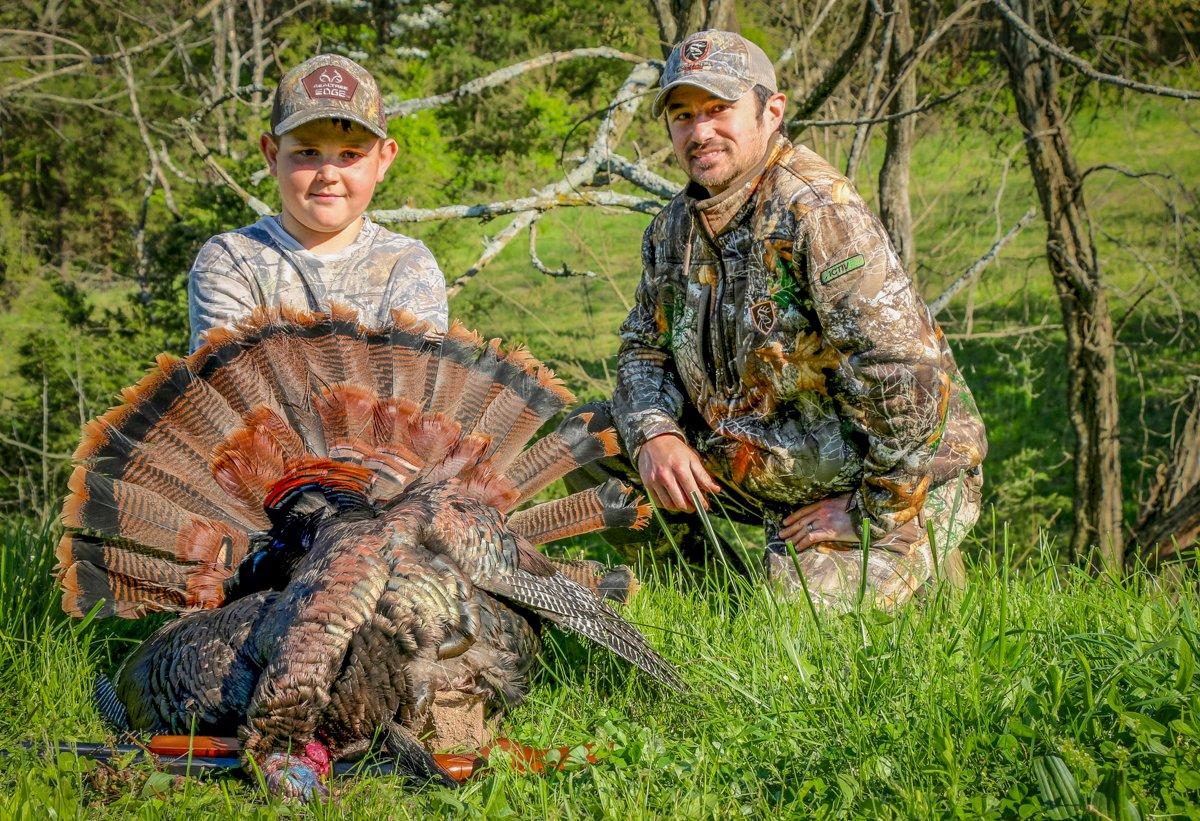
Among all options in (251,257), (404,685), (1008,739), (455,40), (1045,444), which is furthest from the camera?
(455,40)

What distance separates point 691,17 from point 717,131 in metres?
1.65

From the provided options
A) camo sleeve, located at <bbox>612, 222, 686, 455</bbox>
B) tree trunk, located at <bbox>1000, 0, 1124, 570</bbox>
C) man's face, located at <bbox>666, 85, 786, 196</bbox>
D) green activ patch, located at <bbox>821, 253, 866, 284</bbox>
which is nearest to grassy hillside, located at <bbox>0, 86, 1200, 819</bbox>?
camo sleeve, located at <bbox>612, 222, 686, 455</bbox>

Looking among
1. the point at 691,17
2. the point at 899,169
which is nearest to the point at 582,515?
the point at 691,17

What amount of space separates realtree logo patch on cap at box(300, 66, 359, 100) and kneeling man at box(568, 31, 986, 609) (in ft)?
3.21

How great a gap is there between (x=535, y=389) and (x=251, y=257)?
3.58ft

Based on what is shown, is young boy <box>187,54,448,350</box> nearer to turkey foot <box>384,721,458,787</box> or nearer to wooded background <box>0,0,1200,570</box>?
wooded background <box>0,0,1200,570</box>

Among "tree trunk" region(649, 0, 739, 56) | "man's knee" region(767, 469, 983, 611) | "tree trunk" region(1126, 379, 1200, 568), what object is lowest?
"tree trunk" region(1126, 379, 1200, 568)

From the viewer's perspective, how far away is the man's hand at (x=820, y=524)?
11.4ft

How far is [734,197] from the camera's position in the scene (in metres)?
3.45

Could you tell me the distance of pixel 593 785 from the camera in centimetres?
244

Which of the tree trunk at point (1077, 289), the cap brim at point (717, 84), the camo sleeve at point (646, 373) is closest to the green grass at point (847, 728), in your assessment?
the camo sleeve at point (646, 373)

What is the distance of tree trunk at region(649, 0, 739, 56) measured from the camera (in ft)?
15.2

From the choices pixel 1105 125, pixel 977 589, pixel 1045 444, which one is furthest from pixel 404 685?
pixel 1105 125

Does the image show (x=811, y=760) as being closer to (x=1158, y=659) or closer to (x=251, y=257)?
(x=1158, y=659)
